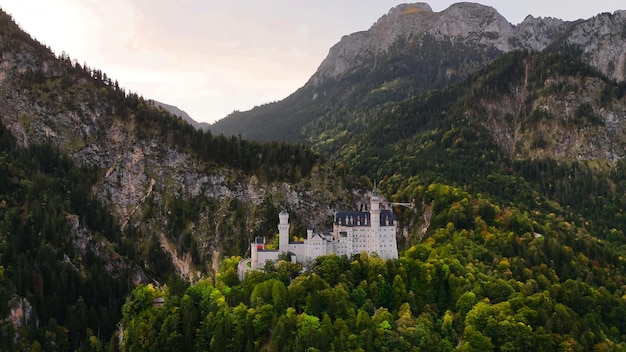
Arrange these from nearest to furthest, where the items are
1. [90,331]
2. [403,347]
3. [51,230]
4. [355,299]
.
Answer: [403,347], [355,299], [90,331], [51,230]

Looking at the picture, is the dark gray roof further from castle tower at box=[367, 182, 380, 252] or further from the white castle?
castle tower at box=[367, 182, 380, 252]

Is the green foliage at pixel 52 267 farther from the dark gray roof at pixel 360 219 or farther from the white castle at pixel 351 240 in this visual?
the dark gray roof at pixel 360 219

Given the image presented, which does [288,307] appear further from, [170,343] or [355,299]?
[170,343]

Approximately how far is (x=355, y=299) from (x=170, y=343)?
3835 centimetres

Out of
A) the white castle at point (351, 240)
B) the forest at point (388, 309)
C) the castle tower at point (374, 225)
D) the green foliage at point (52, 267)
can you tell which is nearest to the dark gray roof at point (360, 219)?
Answer: the white castle at point (351, 240)

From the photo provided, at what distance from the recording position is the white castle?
4958 inches

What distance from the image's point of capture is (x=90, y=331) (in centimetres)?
15188

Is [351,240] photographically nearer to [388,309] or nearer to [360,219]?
[360,219]

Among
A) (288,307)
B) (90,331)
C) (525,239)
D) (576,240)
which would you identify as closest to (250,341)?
(288,307)

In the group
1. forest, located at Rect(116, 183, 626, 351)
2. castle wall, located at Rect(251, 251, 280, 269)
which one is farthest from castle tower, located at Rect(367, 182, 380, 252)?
castle wall, located at Rect(251, 251, 280, 269)

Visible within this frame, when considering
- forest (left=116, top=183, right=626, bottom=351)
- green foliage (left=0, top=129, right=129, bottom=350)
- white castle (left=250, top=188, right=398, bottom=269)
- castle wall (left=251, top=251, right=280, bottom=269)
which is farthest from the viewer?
green foliage (left=0, top=129, right=129, bottom=350)

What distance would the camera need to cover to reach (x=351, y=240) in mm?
126750

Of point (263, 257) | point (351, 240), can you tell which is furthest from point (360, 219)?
point (263, 257)

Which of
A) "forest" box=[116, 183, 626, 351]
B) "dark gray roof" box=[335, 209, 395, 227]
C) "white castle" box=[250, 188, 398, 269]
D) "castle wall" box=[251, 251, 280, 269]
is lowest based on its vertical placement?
"forest" box=[116, 183, 626, 351]
